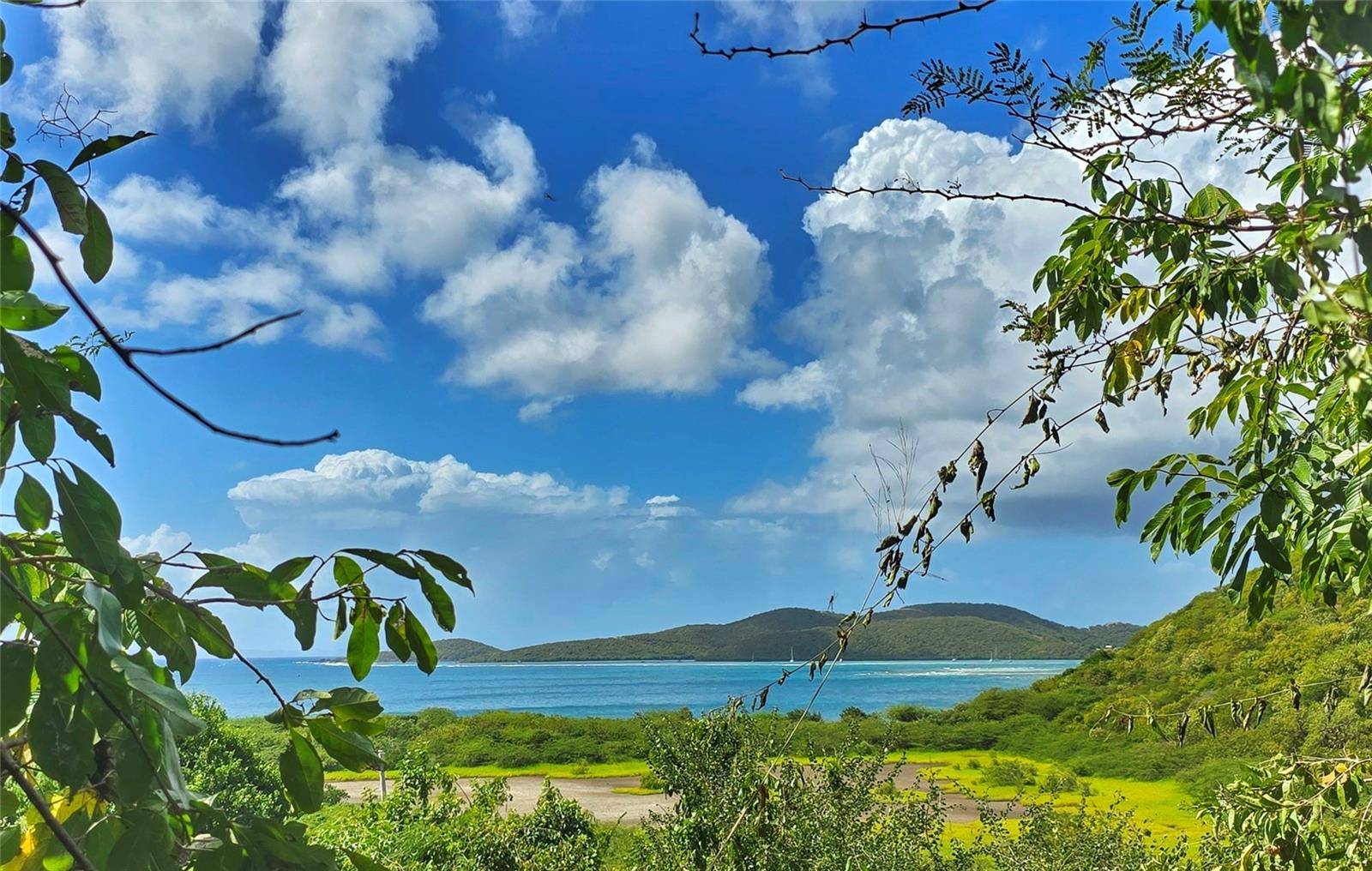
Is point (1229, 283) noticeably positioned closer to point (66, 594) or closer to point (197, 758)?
point (66, 594)

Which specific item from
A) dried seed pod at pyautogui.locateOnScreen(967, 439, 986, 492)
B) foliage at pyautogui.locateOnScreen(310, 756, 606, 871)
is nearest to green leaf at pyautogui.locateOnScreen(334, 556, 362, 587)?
dried seed pod at pyautogui.locateOnScreen(967, 439, 986, 492)

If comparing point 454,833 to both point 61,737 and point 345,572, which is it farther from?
point 61,737

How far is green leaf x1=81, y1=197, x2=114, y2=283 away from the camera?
0.58m

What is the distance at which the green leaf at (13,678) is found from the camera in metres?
0.51

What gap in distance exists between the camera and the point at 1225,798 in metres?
2.52

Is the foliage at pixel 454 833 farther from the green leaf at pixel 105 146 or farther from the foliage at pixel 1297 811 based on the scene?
the green leaf at pixel 105 146

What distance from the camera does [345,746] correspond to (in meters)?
0.68

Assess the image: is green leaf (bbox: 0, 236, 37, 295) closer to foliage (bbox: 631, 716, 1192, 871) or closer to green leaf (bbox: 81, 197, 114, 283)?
green leaf (bbox: 81, 197, 114, 283)

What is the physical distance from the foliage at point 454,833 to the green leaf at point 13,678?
16.6ft

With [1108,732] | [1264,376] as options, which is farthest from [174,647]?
[1108,732]

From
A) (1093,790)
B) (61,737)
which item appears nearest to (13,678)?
(61,737)

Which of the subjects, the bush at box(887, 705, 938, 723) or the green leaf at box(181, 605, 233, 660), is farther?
the bush at box(887, 705, 938, 723)

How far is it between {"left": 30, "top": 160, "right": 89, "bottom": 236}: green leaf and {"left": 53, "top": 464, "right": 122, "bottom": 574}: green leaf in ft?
0.50

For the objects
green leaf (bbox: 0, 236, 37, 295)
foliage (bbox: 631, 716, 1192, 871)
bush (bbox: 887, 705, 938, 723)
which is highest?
green leaf (bbox: 0, 236, 37, 295)
